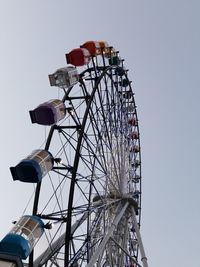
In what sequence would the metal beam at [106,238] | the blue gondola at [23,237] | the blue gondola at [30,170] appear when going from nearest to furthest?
the blue gondola at [23,237]
the metal beam at [106,238]
the blue gondola at [30,170]

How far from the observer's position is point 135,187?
74.2ft

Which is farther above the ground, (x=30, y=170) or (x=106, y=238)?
(x=30, y=170)

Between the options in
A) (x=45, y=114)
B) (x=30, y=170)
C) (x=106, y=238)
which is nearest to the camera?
(x=30, y=170)

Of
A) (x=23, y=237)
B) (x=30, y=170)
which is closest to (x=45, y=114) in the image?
(x=30, y=170)

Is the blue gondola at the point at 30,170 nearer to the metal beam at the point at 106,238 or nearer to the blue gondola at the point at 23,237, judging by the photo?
the blue gondola at the point at 23,237

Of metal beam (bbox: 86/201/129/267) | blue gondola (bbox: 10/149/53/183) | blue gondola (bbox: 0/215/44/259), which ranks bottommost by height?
metal beam (bbox: 86/201/129/267)

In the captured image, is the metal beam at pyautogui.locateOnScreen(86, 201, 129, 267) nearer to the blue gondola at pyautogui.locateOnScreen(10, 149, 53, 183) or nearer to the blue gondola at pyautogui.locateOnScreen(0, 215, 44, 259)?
the blue gondola at pyautogui.locateOnScreen(0, 215, 44, 259)

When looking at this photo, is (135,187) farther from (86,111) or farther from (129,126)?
(86,111)

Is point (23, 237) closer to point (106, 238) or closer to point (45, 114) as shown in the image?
point (106, 238)

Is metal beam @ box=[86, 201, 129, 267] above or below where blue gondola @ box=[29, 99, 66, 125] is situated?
below

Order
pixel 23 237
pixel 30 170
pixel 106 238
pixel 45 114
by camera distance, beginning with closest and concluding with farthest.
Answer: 1. pixel 23 237
2. pixel 30 170
3. pixel 106 238
4. pixel 45 114

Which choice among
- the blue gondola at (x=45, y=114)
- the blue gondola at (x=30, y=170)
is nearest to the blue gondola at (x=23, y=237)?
the blue gondola at (x=30, y=170)

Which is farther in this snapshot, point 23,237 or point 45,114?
point 45,114

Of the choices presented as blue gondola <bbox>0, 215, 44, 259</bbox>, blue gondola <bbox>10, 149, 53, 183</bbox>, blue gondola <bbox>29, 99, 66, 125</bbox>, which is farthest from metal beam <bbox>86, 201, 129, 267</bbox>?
blue gondola <bbox>29, 99, 66, 125</bbox>
